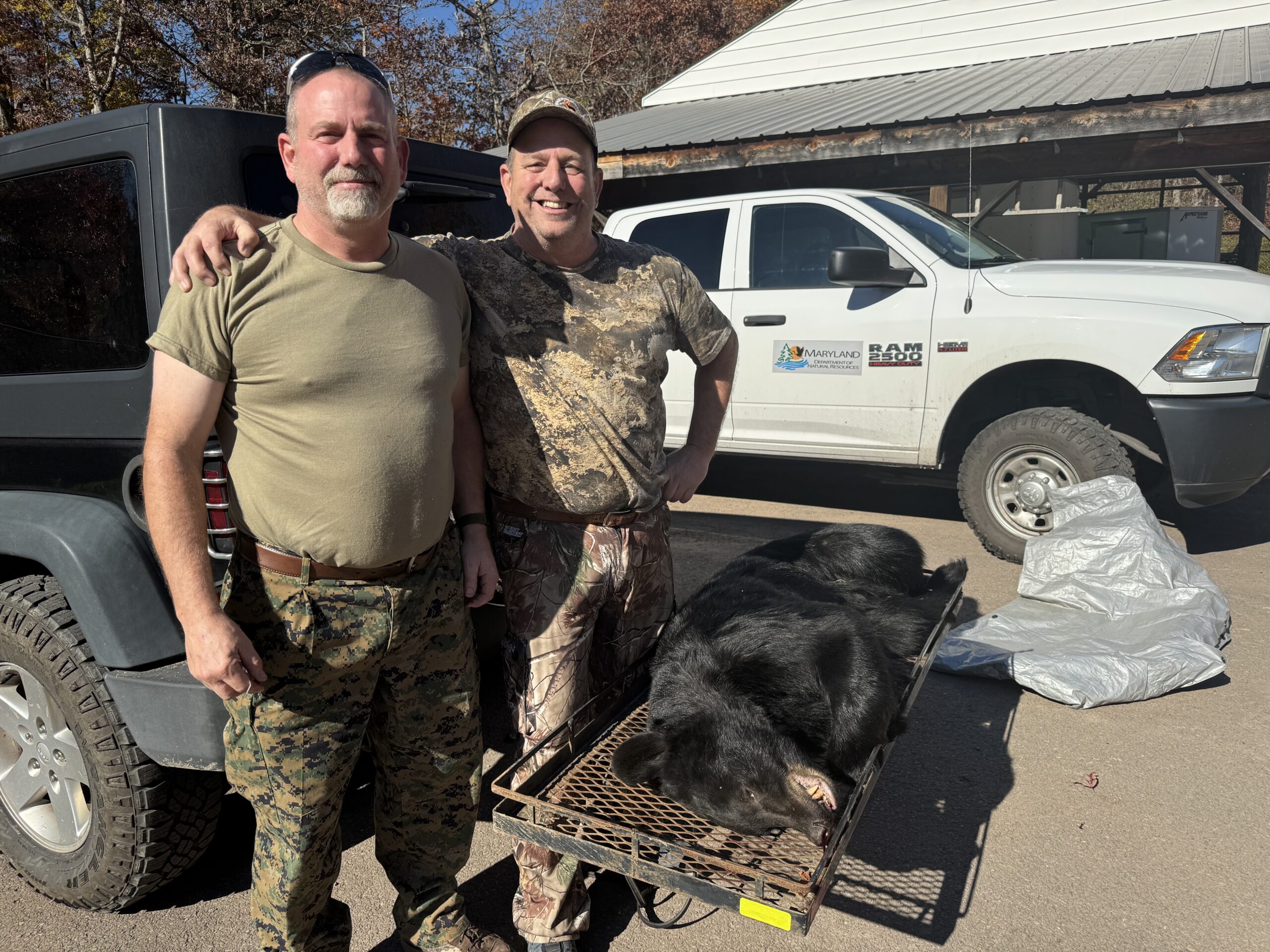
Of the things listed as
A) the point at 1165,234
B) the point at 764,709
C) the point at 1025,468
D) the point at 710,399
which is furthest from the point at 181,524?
the point at 1165,234

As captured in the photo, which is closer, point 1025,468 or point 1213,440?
point 1213,440

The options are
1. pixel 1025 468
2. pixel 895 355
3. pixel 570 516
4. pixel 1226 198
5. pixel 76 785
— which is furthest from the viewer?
pixel 1226 198

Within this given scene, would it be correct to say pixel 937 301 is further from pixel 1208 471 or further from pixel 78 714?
pixel 78 714

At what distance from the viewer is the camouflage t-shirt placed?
2.34m

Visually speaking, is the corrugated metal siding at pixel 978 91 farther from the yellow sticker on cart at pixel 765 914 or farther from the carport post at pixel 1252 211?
the yellow sticker on cart at pixel 765 914

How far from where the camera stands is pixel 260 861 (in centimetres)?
207

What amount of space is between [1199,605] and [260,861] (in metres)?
4.11

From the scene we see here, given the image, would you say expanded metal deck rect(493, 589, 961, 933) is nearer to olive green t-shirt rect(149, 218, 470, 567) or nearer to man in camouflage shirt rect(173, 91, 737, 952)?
man in camouflage shirt rect(173, 91, 737, 952)

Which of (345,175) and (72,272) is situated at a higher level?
(345,175)

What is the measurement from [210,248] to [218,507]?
2.57 feet

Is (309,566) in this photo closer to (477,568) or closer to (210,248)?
(477,568)

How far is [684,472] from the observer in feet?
9.05

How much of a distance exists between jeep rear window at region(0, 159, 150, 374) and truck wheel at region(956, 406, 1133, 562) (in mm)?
4640

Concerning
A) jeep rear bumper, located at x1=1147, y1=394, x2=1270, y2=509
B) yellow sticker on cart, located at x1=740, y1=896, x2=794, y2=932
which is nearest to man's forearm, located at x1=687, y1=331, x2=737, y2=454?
yellow sticker on cart, located at x1=740, y1=896, x2=794, y2=932
